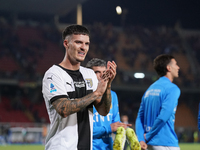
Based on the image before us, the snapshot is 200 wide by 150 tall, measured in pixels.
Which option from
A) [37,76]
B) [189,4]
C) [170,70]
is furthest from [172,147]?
[37,76]

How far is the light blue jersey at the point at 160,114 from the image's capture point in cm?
390

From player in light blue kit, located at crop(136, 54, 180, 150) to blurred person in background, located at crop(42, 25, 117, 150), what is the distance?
126cm

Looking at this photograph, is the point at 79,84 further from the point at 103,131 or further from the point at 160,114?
the point at 160,114

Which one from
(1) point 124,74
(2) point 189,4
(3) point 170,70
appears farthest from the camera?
(1) point 124,74

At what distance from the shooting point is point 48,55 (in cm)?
2602

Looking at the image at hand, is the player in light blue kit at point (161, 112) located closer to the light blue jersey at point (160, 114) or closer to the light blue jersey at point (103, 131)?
the light blue jersey at point (160, 114)

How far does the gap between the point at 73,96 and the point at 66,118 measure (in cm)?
19

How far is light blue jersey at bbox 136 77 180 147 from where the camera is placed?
3.90 meters

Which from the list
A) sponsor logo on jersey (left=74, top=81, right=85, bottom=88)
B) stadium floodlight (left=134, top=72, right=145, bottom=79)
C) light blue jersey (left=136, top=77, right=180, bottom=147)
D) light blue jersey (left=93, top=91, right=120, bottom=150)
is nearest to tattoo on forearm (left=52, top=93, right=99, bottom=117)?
sponsor logo on jersey (left=74, top=81, right=85, bottom=88)

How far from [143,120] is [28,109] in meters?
19.6

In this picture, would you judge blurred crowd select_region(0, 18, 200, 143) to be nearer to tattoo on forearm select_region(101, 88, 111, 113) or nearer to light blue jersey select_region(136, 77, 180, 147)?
light blue jersey select_region(136, 77, 180, 147)

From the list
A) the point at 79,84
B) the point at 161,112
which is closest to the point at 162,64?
the point at 161,112

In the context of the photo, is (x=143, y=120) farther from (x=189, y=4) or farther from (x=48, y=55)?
(x=48, y=55)

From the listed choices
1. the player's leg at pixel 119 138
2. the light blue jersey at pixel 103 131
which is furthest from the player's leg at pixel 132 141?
the light blue jersey at pixel 103 131
